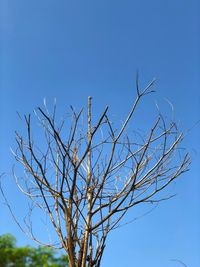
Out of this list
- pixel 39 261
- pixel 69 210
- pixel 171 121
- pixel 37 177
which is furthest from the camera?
pixel 39 261

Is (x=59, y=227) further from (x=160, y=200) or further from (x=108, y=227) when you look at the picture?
(x=160, y=200)

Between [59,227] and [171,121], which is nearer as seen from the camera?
[59,227]

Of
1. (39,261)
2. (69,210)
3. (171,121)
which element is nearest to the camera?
(69,210)

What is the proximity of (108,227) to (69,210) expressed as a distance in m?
0.22

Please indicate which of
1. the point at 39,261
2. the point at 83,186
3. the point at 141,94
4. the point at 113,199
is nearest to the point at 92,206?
the point at 113,199

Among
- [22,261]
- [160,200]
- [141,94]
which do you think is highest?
[22,261]

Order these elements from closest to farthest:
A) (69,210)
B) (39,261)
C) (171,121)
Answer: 1. (69,210)
2. (171,121)
3. (39,261)

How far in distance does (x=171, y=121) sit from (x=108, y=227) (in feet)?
1.91

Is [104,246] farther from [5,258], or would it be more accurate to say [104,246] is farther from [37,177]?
[5,258]

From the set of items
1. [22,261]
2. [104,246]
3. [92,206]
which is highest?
[22,261]

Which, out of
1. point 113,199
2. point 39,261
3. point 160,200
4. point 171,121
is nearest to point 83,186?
point 113,199

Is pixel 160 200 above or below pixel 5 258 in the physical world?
below

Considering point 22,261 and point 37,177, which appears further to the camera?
point 22,261

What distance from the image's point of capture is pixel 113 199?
1791mm
